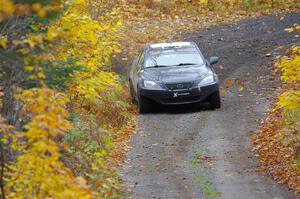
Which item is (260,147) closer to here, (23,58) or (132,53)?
(23,58)

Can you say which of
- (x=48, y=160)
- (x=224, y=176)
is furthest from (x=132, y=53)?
(x=48, y=160)

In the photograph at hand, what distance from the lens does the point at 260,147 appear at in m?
13.5

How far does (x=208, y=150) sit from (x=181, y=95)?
11.7ft

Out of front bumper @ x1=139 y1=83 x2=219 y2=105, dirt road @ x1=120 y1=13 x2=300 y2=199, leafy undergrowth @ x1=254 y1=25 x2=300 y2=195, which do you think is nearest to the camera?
leafy undergrowth @ x1=254 y1=25 x2=300 y2=195

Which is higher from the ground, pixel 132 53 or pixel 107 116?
pixel 107 116

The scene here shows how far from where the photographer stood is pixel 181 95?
16750mm

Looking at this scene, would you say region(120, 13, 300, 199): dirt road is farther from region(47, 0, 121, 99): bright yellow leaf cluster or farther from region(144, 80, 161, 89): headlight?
region(47, 0, 121, 99): bright yellow leaf cluster

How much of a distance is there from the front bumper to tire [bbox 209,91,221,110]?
0.14 meters

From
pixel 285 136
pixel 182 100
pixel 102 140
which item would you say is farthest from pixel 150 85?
pixel 285 136

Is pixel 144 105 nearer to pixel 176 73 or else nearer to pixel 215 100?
pixel 176 73

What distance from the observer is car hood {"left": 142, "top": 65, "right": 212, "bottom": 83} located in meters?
16.9

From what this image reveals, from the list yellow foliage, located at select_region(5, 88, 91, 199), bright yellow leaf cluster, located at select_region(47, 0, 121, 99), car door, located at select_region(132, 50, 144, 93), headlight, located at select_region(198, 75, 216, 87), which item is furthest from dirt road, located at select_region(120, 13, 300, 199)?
yellow foliage, located at select_region(5, 88, 91, 199)

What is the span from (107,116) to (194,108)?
2.74m

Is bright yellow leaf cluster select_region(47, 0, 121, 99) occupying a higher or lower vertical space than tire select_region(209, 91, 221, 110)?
higher
